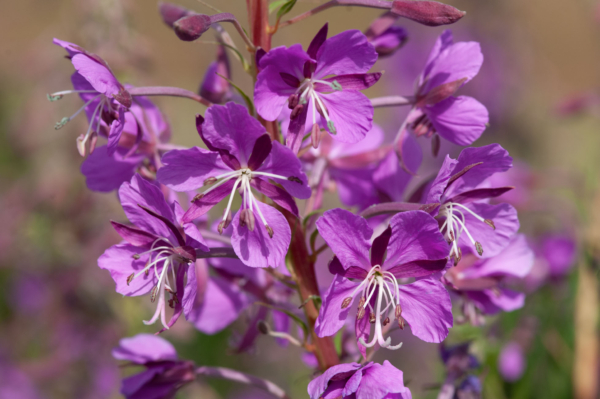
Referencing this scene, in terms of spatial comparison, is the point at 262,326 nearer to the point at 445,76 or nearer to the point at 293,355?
the point at 445,76

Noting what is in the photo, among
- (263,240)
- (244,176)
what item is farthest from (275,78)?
(263,240)

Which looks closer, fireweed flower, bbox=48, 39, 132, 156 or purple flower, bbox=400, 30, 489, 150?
fireweed flower, bbox=48, 39, 132, 156

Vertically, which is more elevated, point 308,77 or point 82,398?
point 308,77

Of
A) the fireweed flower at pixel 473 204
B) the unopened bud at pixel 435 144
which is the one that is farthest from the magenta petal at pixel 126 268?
the unopened bud at pixel 435 144

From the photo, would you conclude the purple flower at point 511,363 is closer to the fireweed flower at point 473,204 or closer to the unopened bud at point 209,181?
the fireweed flower at point 473,204

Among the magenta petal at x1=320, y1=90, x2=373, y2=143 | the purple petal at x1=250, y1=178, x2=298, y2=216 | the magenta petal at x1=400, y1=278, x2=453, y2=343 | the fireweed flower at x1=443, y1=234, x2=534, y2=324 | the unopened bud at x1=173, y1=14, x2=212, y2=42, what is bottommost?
the fireweed flower at x1=443, y1=234, x2=534, y2=324

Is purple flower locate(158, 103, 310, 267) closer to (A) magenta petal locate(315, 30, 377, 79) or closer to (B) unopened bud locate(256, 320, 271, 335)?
(A) magenta petal locate(315, 30, 377, 79)

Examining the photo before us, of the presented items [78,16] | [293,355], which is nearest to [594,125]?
[293,355]

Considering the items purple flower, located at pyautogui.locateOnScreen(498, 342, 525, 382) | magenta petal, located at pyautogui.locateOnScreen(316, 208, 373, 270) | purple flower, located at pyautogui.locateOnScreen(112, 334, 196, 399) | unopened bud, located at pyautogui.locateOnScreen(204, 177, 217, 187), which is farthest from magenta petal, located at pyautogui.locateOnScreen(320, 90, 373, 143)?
purple flower, located at pyautogui.locateOnScreen(498, 342, 525, 382)

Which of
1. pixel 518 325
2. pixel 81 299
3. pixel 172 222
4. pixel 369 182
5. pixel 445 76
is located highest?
pixel 445 76

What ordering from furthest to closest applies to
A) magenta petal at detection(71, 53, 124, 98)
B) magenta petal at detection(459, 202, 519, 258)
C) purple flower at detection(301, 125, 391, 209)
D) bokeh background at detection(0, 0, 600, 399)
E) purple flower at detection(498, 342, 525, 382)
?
bokeh background at detection(0, 0, 600, 399) < purple flower at detection(498, 342, 525, 382) < purple flower at detection(301, 125, 391, 209) < magenta petal at detection(459, 202, 519, 258) < magenta petal at detection(71, 53, 124, 98)
